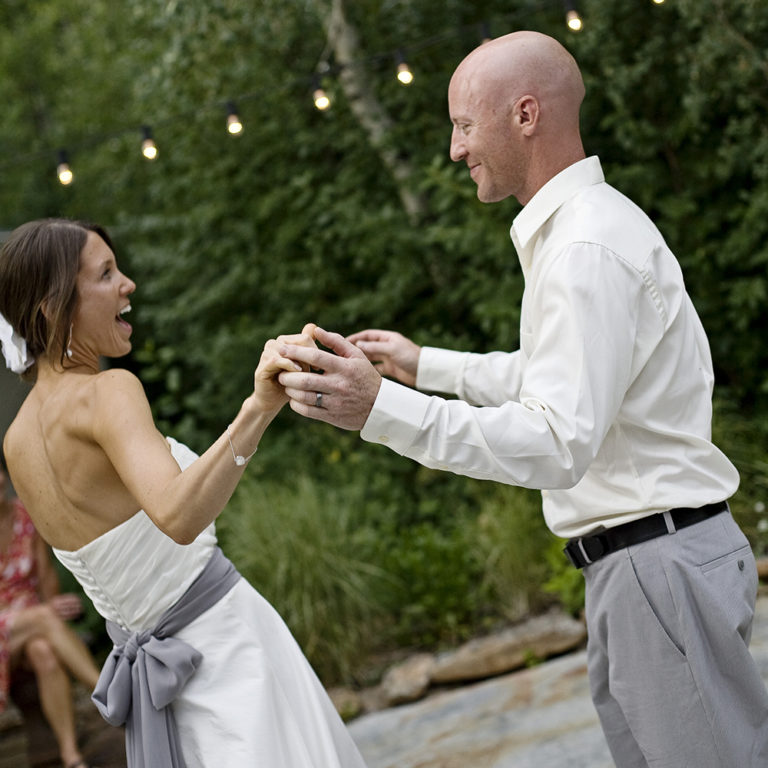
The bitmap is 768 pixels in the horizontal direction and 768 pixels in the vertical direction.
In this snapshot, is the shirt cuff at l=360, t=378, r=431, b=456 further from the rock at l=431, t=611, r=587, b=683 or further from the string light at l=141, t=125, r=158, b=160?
the string light at l=141, t=125, r=158, b=160

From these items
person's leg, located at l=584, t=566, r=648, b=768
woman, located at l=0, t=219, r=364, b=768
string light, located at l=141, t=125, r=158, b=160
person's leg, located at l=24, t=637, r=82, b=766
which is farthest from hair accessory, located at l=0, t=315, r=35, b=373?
person's leg, located at l=24, t=637, r=82, b=766

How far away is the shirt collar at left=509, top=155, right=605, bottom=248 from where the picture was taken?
2.01 m

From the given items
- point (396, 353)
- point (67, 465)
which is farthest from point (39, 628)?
point (67, 465)

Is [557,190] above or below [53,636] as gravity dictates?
above

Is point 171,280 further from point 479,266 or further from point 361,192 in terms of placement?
point 479,266

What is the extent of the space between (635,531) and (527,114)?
0.85 meters

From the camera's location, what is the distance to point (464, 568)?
521 centimetres

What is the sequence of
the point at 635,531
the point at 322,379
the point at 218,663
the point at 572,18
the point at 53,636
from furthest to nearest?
the point at 53,636 < the point at 572,18 < the point at 218,663 < the point at 635,531 < the point at 322,379

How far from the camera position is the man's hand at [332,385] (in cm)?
173

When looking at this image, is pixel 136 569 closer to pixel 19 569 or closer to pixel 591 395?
pixel 591 395

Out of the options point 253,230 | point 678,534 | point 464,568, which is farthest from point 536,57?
point 253,230

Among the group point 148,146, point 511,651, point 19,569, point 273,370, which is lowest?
point 511,651

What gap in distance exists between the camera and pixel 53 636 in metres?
4.82

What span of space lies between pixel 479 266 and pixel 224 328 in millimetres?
1797
